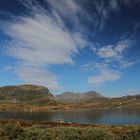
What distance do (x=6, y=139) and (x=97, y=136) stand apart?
809cm

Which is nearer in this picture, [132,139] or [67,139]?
[67,139]

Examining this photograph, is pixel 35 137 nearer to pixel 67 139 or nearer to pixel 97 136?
pixel 67 139

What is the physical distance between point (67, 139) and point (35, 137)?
3791 mm

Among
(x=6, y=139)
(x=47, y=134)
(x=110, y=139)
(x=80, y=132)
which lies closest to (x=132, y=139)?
(x=110, y=139)

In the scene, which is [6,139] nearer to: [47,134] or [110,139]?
[47,134]

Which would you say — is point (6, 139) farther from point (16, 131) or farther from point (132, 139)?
point (132, 139)

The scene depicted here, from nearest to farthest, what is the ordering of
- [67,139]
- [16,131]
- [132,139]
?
[67,139] → [132,139] → [16,131]

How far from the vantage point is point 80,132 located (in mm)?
25250

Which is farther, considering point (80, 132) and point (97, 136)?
point (80, 132)

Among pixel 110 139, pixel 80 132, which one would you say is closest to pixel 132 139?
pixel 110 139

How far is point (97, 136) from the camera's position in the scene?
2258 cm

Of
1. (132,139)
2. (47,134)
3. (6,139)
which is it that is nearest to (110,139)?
(132,139)

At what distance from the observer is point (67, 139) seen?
869 inches

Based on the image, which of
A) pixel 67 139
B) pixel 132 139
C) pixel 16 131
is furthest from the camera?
pixel 16 131
